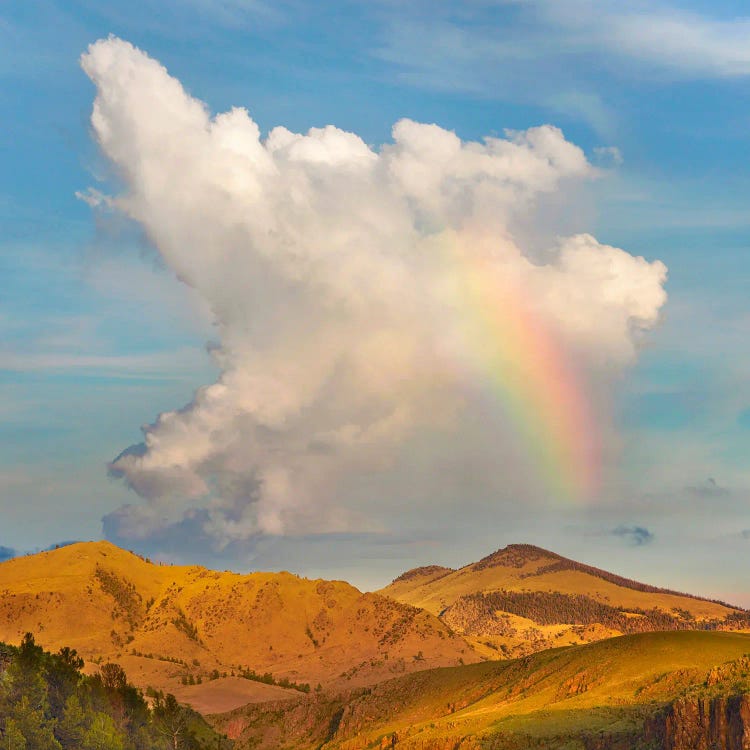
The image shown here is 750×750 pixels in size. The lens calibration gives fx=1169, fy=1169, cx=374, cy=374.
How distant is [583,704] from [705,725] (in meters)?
43.9

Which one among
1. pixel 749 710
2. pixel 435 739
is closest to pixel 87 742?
pixel 435 739

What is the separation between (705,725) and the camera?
3873 inches

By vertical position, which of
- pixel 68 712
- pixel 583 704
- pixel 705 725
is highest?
pixel 583 704

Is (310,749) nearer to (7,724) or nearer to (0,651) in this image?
(0,651)

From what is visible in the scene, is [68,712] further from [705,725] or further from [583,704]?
[705,725]

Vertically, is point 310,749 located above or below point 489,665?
below

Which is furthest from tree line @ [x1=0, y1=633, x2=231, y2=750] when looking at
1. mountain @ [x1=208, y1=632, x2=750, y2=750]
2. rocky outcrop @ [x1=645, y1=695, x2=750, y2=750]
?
rocky outcrop @ [x1=645, y1=695, x2=750, y2=750]

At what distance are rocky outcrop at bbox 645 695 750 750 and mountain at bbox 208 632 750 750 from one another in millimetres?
93

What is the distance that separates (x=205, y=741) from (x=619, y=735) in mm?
84080

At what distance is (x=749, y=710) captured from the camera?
9294cm

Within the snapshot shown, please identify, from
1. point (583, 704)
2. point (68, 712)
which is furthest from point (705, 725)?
point (68, 712)

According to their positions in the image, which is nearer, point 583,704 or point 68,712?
point 68,712

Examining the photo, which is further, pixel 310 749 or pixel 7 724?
pixel 310 749

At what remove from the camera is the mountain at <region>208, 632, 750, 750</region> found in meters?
102
